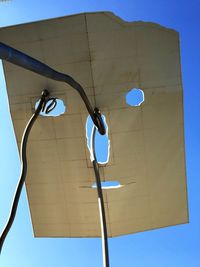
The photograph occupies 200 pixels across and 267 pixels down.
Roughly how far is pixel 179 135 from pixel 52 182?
279 cm

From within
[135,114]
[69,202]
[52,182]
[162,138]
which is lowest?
[69,202]

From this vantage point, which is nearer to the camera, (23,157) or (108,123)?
(23,157)

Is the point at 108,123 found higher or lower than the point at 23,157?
higher

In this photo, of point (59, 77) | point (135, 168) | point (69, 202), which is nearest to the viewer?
point (59, 77)

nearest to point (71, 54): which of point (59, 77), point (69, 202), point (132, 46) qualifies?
point (132, 46)

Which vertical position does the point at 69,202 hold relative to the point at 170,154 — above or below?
below

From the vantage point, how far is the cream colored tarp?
6.30m

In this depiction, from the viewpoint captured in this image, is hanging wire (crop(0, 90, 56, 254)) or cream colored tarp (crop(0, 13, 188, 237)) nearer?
hanging wire (crop(0, 90, 56, 254))

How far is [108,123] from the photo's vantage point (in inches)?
270

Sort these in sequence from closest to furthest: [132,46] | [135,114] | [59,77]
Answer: [59,77], [132,46], [135,114]

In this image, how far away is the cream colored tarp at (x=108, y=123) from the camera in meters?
6.30

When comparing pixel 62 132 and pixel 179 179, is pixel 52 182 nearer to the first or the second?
pixel 62 132

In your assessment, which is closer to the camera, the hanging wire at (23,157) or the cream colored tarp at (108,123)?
the hanging wire at (23,157)

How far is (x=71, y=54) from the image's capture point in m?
6.37
